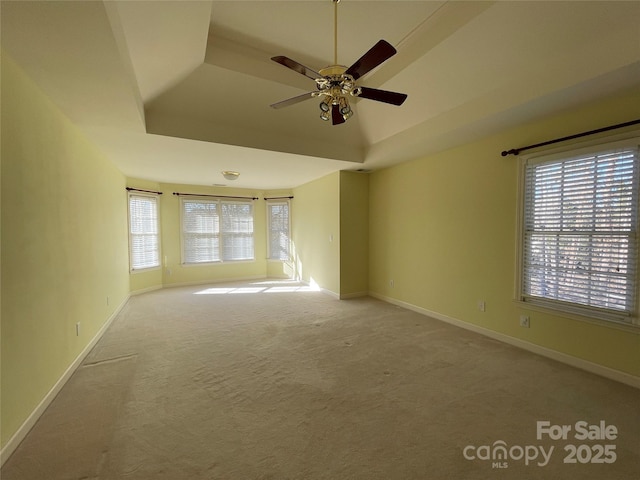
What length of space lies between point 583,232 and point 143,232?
676 cm

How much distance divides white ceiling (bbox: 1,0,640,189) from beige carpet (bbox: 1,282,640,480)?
7.68ft

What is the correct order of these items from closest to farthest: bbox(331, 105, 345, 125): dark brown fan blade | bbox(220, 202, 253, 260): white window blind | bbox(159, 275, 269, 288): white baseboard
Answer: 1. bbox(331, 105, 345, 125): dark brown fan blade
2. bbox(159, 275, 269, 288): white baseboard
3. bbox(220, 202, 253, 260): white window blind

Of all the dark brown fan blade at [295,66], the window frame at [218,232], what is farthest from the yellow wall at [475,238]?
the window frame at [218,232]

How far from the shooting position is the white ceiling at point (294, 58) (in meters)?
1.70

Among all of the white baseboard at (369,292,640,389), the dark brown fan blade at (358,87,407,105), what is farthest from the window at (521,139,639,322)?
the dark brown fan blade at (358,87,407,105)

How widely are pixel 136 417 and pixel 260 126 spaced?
3079 millimetres

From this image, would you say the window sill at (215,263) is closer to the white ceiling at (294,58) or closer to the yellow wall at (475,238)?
the white ceiling at (294,58)

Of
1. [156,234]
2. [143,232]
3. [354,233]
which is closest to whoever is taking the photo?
[354,233]

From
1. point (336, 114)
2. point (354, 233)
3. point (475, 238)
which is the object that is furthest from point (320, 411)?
point (354, 233)

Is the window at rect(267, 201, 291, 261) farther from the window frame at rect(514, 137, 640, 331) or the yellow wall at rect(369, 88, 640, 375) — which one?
the window frame at rect(514, 137, 640, 331)

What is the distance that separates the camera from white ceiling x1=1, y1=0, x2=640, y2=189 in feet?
5.56

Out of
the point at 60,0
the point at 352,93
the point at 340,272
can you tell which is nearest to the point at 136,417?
the point at 60,0

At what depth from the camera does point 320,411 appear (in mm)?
1942

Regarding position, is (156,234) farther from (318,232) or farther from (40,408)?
(40,408)
